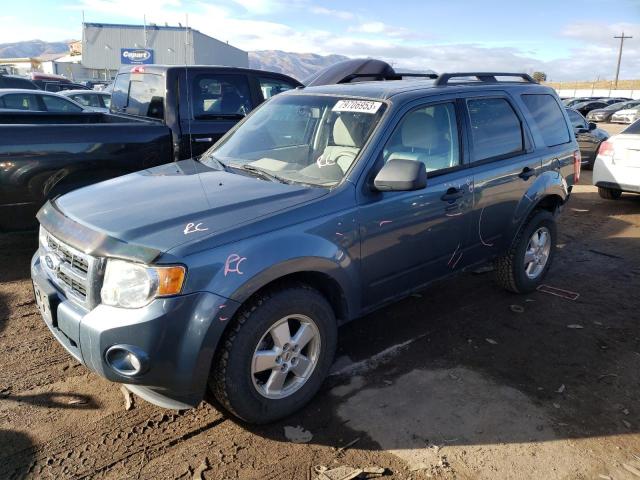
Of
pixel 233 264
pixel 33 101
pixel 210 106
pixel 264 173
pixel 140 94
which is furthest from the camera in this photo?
pixel 33 101

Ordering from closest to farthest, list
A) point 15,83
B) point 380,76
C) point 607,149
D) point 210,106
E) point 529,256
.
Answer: point 529,256, point 380,76, point 210,106, point 607,149, point 15,83

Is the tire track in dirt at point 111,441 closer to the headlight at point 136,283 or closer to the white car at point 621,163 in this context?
the headlight at point 136,283

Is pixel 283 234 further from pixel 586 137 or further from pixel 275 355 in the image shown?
pixel 586 137

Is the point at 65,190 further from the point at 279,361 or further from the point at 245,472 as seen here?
the point at 245,472

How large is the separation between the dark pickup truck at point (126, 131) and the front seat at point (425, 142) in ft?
9.30

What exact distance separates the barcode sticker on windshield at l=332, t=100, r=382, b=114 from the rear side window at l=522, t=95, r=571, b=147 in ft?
6.02

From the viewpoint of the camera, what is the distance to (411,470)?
2562 mm

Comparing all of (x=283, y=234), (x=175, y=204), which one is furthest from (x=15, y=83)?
(x=283, y=234)

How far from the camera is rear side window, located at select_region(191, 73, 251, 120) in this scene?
19.6ft

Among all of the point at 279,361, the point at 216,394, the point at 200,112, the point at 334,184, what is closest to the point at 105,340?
the point at 216,394

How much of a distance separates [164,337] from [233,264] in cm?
46

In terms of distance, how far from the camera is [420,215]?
342 cm

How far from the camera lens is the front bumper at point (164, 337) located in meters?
2.32

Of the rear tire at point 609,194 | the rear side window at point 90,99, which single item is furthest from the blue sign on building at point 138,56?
the rear tire at point 609,194
